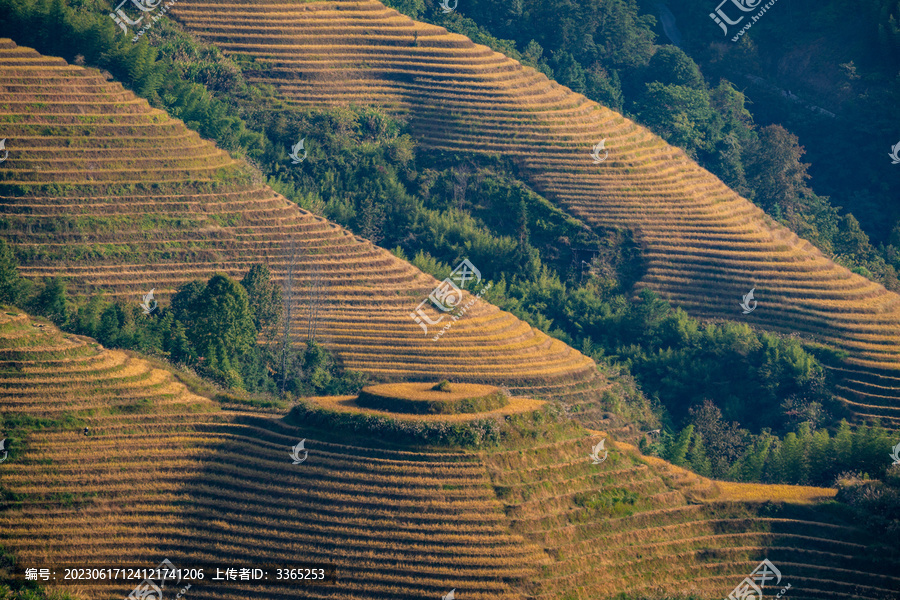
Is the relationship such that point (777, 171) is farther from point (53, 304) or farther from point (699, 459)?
point (53, 304)

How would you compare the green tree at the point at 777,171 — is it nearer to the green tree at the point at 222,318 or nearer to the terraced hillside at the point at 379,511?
the terraced hillside at the point at 379,511

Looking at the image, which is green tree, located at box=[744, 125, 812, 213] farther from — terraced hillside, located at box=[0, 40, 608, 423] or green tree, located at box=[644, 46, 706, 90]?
terraced hillside, located at box=[0, 40, 608, 423]

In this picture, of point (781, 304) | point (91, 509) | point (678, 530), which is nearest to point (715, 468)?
point (678, 530)

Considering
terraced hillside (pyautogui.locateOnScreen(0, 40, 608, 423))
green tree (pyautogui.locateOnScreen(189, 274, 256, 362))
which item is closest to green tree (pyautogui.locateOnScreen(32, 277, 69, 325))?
terraced hillside (pyautogui.locateOnScreen(0, 40, 608, 423))

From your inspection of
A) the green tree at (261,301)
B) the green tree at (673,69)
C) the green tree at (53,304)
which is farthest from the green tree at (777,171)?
the green tree at (53,304)

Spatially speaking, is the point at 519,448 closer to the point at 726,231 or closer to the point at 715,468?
the point at 715,468

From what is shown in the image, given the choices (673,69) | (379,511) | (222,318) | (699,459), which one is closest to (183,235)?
(222,318)
